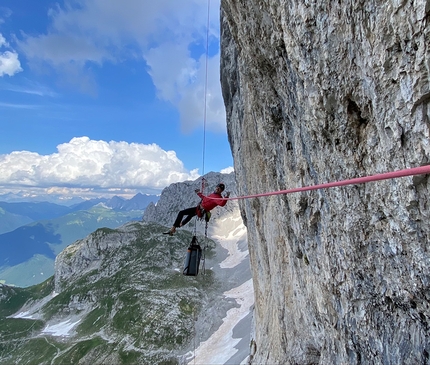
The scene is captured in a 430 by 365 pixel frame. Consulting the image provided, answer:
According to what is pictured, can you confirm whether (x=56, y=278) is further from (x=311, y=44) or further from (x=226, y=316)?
(x=311, y=44)

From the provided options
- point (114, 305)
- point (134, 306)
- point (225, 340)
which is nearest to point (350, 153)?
point (225, 340)

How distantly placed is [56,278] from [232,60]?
155824 mm

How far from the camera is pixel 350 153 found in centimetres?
712

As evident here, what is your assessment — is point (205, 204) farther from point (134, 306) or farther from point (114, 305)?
point (114, 305)

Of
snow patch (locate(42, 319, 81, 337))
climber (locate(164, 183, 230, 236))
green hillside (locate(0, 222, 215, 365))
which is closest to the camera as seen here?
climber (locate(164, 183, 230, 236))

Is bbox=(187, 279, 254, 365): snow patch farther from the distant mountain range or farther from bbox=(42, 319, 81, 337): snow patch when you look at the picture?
bbox=(42, 319, 81, 337): snow patch

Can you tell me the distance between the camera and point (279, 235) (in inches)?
591

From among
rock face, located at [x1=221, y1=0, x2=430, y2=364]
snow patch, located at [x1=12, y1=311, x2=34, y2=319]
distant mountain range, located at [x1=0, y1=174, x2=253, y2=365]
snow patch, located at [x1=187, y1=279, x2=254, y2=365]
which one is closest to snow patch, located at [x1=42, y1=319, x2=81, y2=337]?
distant mountain range, located at [x1=0, y1=174, x2=253, y2=365]

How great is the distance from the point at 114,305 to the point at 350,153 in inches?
4609

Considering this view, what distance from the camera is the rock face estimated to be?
5254 millimetres

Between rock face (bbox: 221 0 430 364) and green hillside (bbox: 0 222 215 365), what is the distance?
82892mm

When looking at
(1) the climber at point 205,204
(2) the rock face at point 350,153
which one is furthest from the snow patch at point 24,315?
(2) the rock face at point 350,153

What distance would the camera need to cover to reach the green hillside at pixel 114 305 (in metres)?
86.5

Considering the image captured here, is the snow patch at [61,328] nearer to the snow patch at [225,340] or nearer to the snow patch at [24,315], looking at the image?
the snow patch at [24,315]
